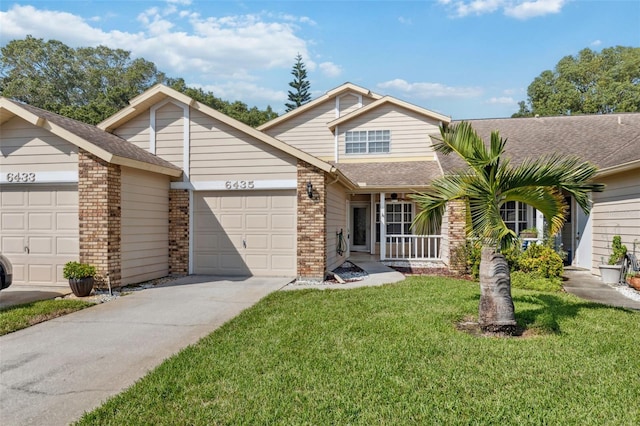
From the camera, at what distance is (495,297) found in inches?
210

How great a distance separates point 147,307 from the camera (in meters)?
6.95

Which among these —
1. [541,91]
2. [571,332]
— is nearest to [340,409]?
[571,332]

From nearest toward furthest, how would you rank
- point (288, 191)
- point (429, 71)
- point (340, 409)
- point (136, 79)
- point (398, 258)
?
point (340, 409) → point (288, 191) → point (398, 258) → point (429, 71) → point (136, 79)

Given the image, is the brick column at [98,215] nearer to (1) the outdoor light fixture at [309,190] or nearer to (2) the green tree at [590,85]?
(1) the outdoor light fixture at [309,190]

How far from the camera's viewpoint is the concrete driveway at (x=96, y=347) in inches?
137

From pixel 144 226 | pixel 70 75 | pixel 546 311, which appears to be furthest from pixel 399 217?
pixel 70 75

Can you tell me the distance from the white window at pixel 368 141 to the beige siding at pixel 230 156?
6724mm

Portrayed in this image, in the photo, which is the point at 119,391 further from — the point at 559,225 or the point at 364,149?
the point at 364,149

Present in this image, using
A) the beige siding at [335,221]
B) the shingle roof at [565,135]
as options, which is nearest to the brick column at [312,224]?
the beige siding at [335,221]

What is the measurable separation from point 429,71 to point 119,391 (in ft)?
53.6

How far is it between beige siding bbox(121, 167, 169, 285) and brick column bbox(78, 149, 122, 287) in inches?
14.6

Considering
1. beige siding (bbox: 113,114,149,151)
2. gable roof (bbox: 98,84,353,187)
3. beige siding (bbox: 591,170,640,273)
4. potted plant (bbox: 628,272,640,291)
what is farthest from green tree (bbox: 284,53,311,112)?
potted plant (bbox: 628,272,640,291)

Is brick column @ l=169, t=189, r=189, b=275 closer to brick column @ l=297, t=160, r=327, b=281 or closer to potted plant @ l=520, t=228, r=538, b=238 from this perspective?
brick column @ l=297, t=160, r=327, b=281

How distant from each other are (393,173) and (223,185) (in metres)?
6.81
